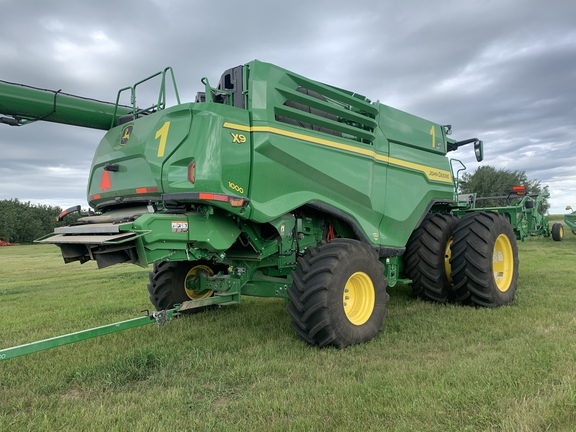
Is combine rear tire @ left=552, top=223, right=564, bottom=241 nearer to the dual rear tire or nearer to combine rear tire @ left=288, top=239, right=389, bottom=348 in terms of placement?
the dual rear tire

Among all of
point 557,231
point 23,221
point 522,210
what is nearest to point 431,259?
point 522,210

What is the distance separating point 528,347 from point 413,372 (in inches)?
51.5

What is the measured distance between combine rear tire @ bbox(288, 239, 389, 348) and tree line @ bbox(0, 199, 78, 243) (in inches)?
2485

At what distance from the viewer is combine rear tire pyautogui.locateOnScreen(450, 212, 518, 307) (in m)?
6.08

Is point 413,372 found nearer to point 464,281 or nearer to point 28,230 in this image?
point 464,281

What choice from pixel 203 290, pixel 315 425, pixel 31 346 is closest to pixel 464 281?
pixel 203 290

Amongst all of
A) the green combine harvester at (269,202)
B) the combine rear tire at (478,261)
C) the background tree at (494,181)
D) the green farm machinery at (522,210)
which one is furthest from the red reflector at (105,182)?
the background tree at (494,181)

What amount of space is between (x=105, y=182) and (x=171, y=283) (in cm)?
172

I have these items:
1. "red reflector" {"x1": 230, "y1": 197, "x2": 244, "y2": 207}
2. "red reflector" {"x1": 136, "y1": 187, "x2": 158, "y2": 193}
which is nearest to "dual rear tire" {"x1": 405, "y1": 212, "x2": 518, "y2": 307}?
"red reflector" {"x1": 230, "y1": 197, "x2": 244, "y2": 207}

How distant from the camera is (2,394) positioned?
3430 millimetres

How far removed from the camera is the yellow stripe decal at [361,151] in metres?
4.35

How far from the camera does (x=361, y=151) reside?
17.9ft

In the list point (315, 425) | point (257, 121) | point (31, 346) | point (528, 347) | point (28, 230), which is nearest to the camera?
point (315, 425)

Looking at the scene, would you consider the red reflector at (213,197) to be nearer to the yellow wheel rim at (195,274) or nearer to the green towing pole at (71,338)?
the green towing pole at (71,338)
